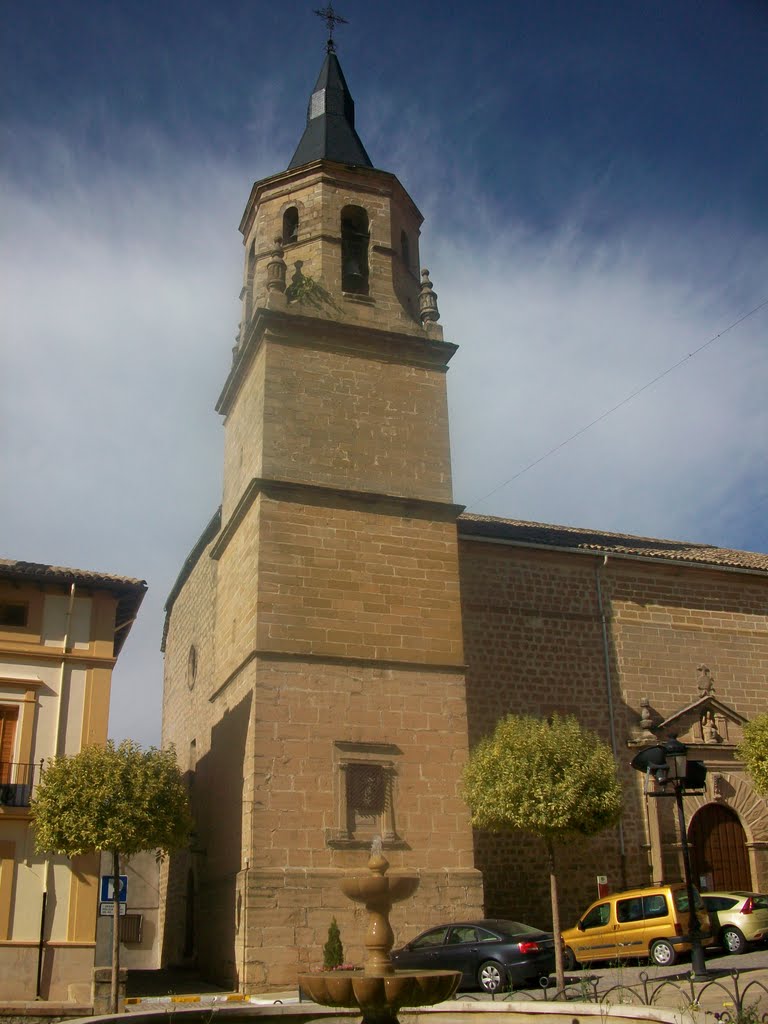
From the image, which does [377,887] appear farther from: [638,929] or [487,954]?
[638,929]

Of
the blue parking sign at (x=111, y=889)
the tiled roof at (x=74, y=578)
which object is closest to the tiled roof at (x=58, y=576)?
the tiled roof at (x=74, y=578)

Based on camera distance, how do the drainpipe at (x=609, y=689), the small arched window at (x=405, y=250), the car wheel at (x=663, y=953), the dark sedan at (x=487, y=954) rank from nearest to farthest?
the dark sedan at (x=487, y=954) → the car wheel at (x=663, y=953) → the drainpipe at (x=609, y=689) → the small arched window at (x=405, y=250)

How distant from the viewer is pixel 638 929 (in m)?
15.2

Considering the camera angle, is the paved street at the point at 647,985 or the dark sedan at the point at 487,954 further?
the dark sedan at the point at 487,954

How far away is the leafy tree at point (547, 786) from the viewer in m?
14.6

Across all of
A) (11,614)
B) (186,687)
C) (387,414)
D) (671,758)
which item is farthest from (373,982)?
(186,687)

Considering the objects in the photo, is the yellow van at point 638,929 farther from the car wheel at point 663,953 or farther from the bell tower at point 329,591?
the bell tower at point 329,591

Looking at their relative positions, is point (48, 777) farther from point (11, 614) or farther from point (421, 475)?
point (421, 475)

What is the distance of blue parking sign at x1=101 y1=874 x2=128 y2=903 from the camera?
1530 centimetres

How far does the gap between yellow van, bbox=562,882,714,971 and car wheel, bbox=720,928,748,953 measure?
0.35 m

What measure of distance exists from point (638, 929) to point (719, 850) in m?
5.24

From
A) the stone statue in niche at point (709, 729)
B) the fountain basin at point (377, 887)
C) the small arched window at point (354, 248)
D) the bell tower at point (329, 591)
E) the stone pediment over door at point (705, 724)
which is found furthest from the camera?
the small arched window at point (354, 248)

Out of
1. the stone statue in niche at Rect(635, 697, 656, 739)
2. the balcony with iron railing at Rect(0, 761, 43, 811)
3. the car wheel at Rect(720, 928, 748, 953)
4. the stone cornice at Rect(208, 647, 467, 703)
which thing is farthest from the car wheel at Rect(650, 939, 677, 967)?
the balcony with iron railing at Rect(0, 761, 43, 811)

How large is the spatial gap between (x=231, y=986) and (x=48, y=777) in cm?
407
